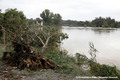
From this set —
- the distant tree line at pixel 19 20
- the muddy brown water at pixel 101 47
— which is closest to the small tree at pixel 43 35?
the distant tree line at pixel 19 20

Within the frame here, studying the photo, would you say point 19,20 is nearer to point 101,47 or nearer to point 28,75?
point 28,75

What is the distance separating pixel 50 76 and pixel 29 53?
1.41 meters

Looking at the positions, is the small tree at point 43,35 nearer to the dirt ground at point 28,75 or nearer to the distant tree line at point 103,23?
the dirt ground at point 28,75

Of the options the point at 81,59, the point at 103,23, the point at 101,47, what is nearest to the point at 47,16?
the point at 103,23

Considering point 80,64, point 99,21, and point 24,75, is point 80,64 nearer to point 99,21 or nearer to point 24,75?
point 24,75

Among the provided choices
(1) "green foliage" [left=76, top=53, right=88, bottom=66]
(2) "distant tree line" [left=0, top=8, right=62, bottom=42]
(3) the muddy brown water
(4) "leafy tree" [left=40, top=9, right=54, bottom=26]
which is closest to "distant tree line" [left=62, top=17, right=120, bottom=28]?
(2) "distant tree line" [left=0, top=8, right=62, bottom=42]

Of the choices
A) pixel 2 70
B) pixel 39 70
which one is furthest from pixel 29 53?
pixel 2 70

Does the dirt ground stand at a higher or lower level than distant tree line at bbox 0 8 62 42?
lower

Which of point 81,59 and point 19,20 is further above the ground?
point 19,20

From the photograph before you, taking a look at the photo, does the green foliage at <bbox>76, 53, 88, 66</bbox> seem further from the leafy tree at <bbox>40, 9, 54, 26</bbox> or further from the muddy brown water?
the leafy tree at <bbox>40, 9, 54, 26</bbox>

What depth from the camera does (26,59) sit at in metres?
4.33

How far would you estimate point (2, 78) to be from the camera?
3.39m

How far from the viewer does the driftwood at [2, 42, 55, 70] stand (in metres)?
4.25

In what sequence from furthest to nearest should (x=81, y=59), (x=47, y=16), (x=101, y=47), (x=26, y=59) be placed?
(x=47, y=16) → (x=101, y=47) → (x=81, y=59) → (x=26, y=59)
